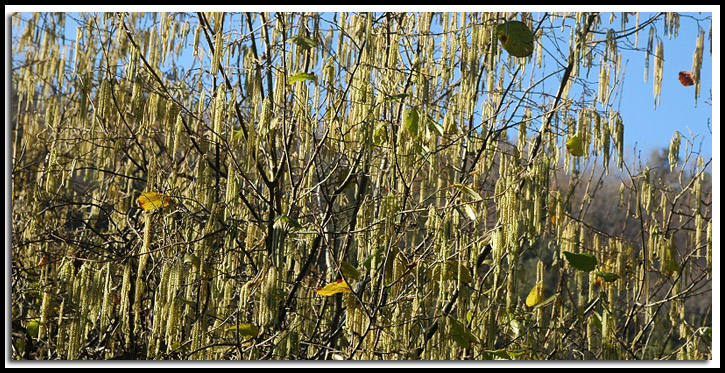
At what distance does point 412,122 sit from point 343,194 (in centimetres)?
47

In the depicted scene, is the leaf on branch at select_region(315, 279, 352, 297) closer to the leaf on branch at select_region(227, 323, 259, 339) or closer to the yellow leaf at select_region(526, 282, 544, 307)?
the leaf on branch at select_region(227, 323, 259, 339)

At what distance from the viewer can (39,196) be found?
1.95 metres

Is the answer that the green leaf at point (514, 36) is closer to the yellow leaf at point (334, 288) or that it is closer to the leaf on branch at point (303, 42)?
the leaf on branch at point (303, 42)

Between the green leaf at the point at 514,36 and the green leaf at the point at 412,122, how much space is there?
0.95ft

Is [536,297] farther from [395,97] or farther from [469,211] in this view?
[395,97]

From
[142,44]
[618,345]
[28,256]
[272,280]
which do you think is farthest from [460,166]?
[28,256]

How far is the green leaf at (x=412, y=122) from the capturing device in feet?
5.33

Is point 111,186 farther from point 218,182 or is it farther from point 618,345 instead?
point 618,345

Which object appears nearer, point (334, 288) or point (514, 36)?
point (334, 288)

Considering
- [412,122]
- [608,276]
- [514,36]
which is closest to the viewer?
[412,122]

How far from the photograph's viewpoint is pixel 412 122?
1629 mm

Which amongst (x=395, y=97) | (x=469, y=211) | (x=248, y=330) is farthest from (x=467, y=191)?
(x=248, y=330)

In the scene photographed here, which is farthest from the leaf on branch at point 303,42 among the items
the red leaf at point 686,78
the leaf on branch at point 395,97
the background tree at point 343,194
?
the red leaf at point 686,78

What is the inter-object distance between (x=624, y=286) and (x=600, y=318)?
0.68 ft
